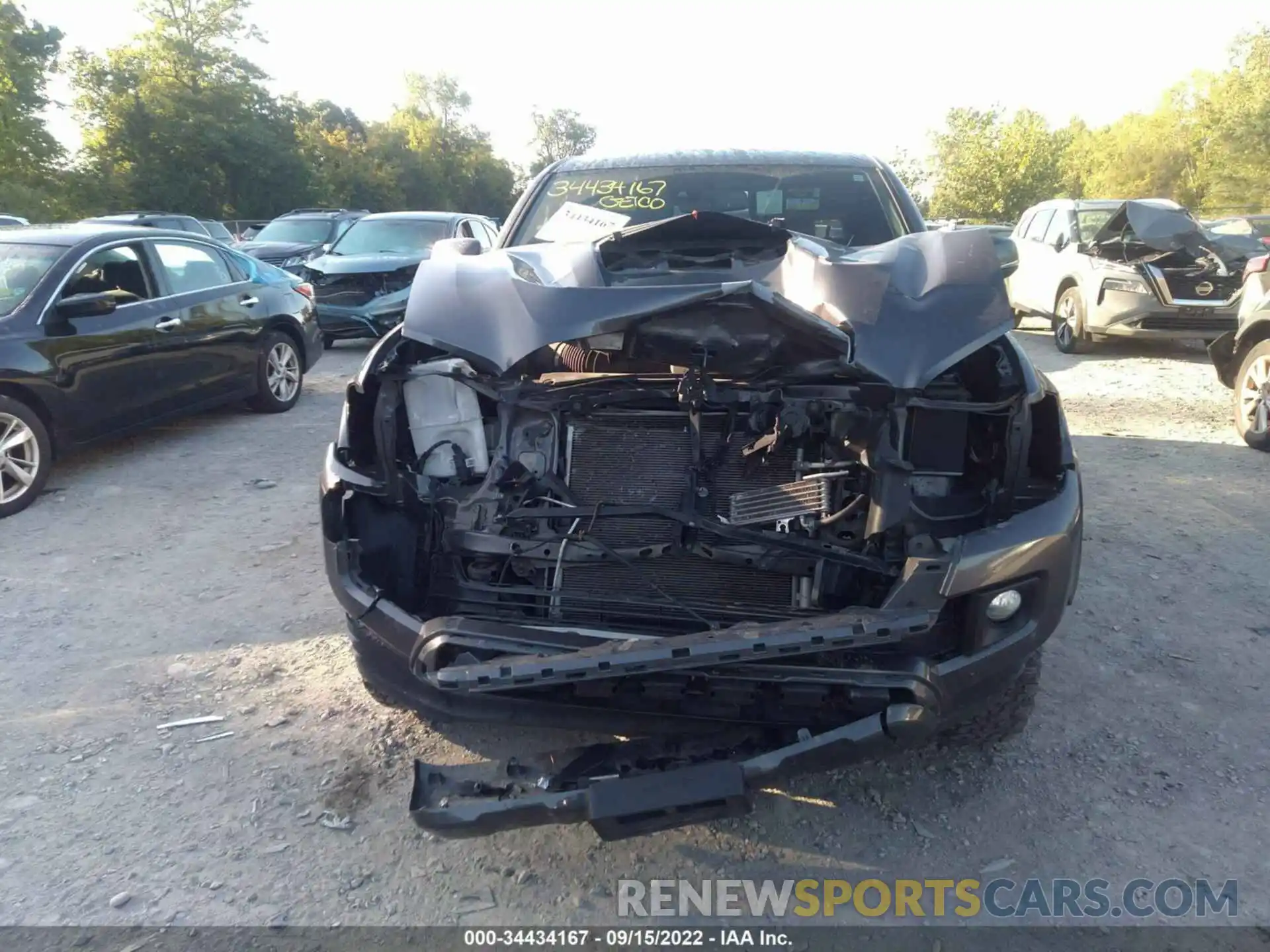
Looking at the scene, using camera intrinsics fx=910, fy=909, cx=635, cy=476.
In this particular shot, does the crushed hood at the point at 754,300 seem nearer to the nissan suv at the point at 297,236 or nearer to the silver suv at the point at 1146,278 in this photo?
the silver suv at the point at 1146,278

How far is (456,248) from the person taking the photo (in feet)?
12.6

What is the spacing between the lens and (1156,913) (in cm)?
236

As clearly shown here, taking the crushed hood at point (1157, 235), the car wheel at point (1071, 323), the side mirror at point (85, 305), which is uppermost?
the side mirror at point (85, 305)

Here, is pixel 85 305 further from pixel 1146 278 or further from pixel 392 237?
pixel 1146 278

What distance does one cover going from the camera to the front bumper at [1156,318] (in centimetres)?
973

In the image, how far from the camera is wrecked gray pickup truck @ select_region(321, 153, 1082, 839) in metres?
2.32

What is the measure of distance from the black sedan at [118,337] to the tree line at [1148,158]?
31.2 metres

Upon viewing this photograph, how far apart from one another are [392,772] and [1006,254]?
282 cm

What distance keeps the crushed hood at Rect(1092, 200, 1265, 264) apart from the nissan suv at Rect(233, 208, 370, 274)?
10.5 m

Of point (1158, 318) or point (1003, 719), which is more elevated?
point (1003, 719)

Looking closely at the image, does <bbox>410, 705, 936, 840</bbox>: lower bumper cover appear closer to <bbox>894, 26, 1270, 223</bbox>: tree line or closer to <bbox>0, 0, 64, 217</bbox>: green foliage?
<bbox>0, 0, 64, 217</bbox>: green foliage

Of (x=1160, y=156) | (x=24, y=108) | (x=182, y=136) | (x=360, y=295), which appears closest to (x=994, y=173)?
(x=1160, y=156)

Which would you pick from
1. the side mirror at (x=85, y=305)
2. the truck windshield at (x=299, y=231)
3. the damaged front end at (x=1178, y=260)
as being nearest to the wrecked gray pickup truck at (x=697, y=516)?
the side mirror at (x=85, y=305)

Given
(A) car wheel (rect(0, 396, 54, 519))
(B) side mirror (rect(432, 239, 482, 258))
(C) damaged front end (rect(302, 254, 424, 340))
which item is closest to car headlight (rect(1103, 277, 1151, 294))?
(C) damaged front end (rect(302, 254, 424, 340))
